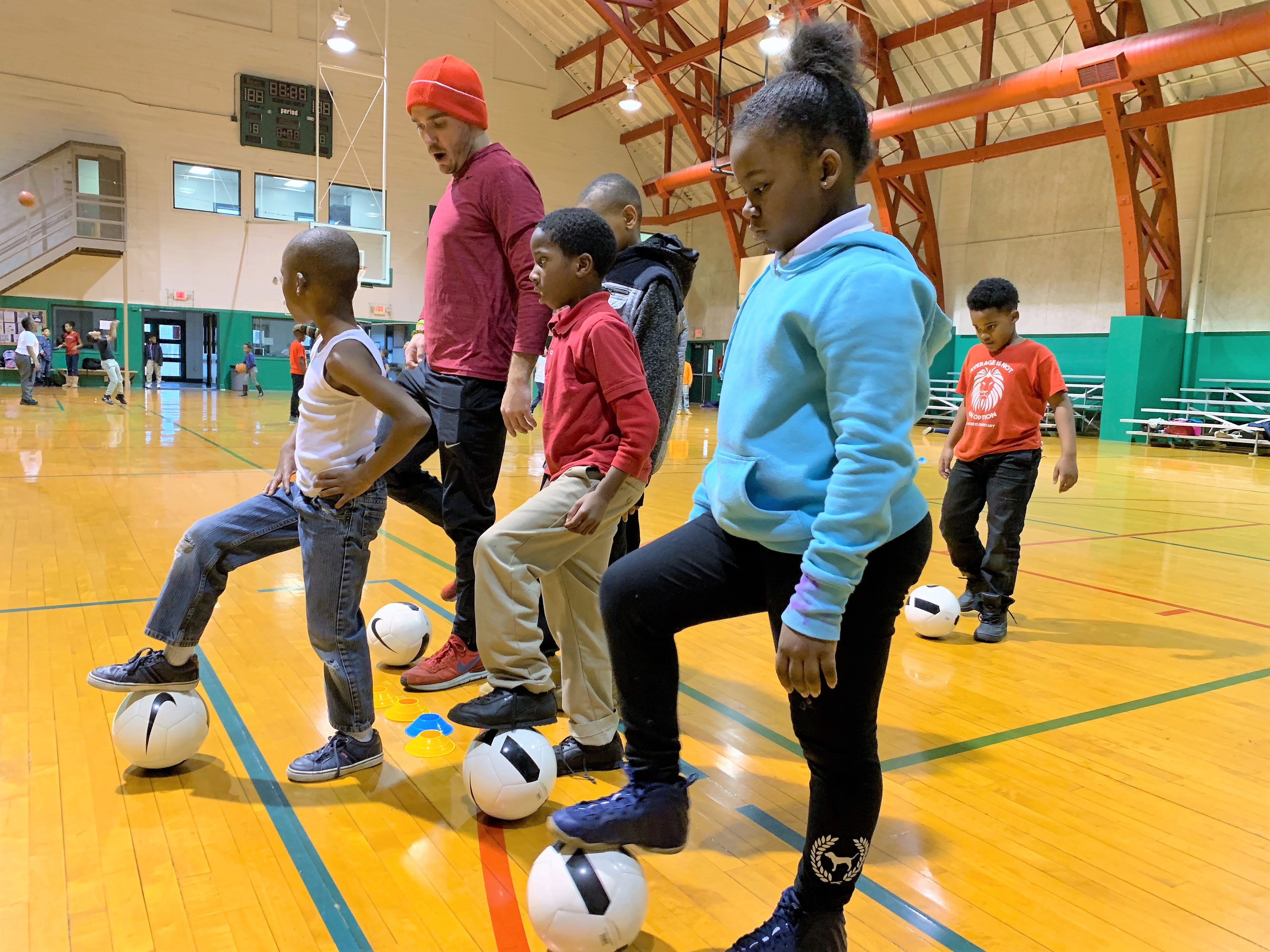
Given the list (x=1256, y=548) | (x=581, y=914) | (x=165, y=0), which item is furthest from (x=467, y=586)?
(x=165, y=0)

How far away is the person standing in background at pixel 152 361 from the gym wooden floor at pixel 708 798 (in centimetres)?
2016

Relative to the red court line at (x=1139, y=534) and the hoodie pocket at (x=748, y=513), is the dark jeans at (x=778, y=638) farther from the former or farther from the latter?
the red court line at (x=1139, y=534)

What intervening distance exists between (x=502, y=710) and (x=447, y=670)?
0.68 metres

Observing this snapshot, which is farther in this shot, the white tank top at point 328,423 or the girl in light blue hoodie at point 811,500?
the white tank top at point 328,423

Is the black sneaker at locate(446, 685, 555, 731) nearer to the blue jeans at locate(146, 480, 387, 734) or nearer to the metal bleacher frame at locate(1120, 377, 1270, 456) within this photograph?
the blue jeans at locate(146, 480, 387, 734)

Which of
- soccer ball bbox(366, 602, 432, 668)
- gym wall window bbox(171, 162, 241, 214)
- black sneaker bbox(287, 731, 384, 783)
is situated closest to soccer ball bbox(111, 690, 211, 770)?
black sneaker bbox(287, 731, 384, 783)

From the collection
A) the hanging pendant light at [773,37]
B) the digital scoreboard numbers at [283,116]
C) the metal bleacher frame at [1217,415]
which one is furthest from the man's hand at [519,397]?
the digital scoreboard numbers at [283,116]

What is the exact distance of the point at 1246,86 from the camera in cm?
1493

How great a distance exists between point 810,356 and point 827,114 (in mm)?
406

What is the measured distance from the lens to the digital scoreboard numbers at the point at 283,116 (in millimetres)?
22391

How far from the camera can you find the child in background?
912 inches


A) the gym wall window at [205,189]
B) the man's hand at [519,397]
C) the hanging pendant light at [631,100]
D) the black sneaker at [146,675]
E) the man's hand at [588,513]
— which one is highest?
the hanging pendant light at [631,100]

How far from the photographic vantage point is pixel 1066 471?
169 inches

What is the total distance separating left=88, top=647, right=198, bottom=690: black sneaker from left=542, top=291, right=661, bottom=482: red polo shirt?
1.15 metres
